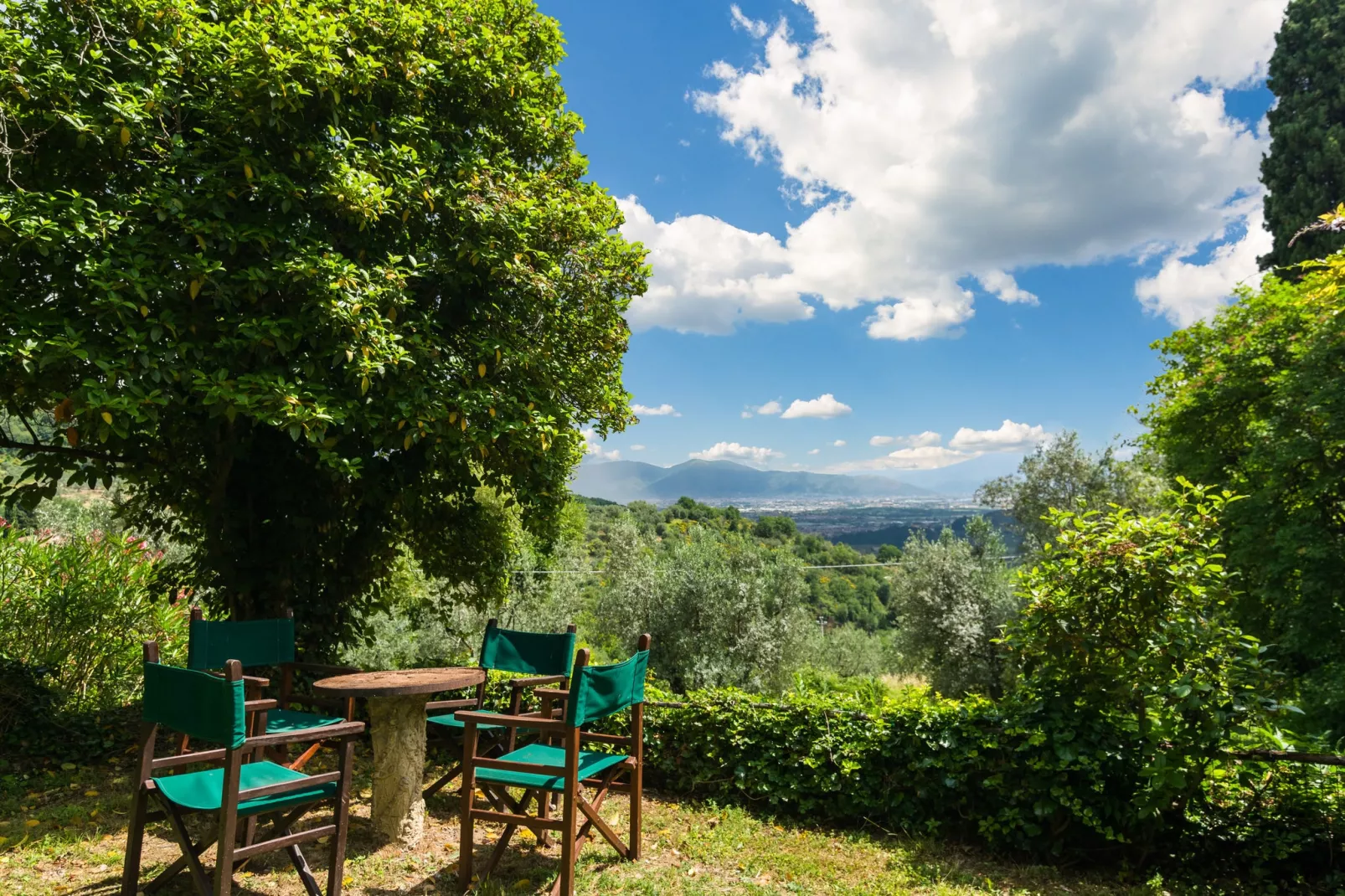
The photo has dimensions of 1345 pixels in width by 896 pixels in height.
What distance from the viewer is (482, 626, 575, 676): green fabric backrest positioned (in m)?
5.38

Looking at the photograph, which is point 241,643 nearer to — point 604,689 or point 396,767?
point 396,767

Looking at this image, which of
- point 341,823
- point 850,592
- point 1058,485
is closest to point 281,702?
point 341,823

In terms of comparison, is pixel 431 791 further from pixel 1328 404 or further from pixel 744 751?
pixel 1328 404

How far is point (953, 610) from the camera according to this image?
23453mm

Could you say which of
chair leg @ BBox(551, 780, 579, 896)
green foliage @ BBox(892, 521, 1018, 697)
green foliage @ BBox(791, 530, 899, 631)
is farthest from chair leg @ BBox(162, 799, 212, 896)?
green foliage @ BBox(791, 530, 899, 631)

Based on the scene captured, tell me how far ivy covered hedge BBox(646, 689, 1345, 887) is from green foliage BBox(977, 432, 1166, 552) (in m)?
26.9

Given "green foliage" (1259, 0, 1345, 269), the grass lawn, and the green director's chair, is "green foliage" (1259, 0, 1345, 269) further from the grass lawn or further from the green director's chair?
the green director's chair

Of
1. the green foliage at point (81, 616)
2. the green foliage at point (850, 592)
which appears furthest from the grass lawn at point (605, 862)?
the green foliage at point (850, 592)

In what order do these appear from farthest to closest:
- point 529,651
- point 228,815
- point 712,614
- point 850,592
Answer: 1. point 850,592
2. point 712,614
3. point 529,651
4. point 228,815

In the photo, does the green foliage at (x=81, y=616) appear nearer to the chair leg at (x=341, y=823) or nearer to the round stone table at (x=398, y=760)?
the round stone table at (x=398, y=760)

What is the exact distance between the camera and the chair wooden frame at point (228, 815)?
9.96 feet

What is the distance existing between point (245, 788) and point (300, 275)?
139 inches

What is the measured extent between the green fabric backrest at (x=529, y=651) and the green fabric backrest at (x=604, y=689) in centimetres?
114

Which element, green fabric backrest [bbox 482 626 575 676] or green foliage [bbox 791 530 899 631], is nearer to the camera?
green fabric backrest [bbox 482 626 575 676]
